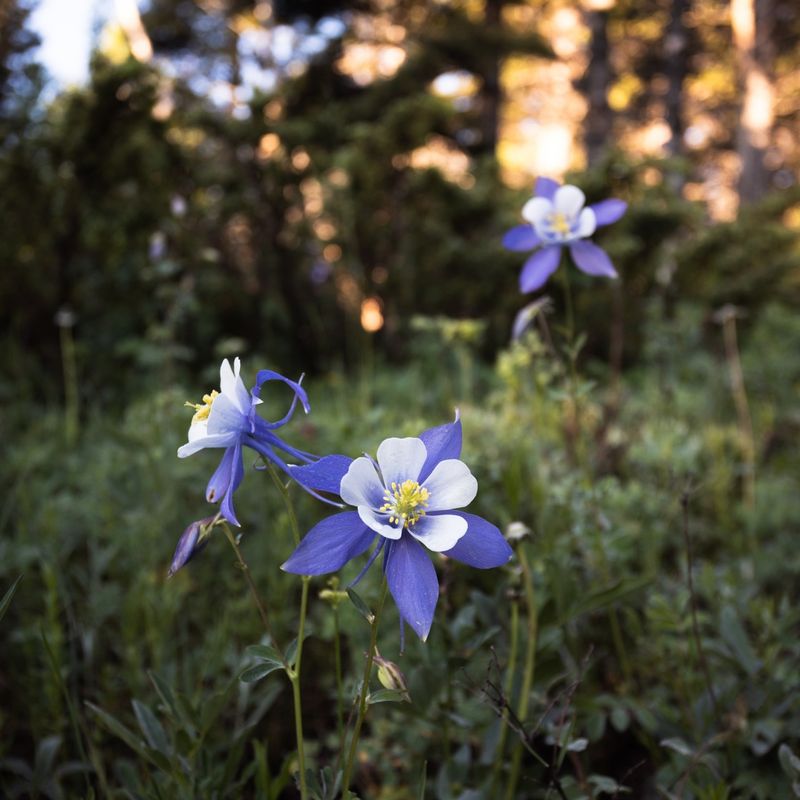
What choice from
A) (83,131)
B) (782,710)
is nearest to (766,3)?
(83,131)

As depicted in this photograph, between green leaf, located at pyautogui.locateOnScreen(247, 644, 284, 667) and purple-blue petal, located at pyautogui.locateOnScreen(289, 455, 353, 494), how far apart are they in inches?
9.2

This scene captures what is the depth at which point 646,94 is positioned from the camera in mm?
18922

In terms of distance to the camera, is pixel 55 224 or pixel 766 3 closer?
pixel 55 224

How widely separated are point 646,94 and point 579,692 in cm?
2029

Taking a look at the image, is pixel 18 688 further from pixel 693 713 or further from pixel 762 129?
pixel 762 129

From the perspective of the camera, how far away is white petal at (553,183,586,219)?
159 cm

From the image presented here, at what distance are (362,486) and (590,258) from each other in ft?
3.26

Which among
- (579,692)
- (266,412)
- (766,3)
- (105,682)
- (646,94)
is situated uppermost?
(766,3)

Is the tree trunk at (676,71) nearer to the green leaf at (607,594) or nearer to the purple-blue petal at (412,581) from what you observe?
the green leaf at (607,594)

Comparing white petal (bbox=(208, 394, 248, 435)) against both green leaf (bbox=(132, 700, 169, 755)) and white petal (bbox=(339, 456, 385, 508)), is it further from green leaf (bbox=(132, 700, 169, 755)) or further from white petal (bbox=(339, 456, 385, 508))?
green leaf (bbox=(132, 700, 169, 755))

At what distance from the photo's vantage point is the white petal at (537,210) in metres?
1.60

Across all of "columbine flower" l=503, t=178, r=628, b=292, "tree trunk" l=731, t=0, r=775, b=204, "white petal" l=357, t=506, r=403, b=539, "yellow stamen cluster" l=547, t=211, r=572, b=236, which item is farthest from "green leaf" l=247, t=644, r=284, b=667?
"tree trunk" l=731, t=0, r=775, b=204

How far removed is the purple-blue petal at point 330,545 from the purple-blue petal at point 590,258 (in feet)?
3.18

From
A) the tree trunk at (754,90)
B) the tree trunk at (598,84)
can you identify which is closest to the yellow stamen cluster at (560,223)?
the tree trunk at (598,84)
